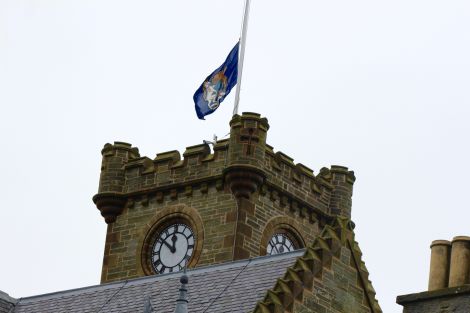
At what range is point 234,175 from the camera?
72.3 metres

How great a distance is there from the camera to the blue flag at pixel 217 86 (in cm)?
7575

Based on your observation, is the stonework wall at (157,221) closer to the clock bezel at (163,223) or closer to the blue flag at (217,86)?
the clock bezel at (163,223)

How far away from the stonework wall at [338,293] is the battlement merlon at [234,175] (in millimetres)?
22928

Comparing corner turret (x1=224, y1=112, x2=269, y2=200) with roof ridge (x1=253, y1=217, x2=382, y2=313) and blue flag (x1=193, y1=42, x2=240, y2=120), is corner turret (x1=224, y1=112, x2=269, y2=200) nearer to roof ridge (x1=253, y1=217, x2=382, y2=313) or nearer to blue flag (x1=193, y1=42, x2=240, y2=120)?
blue flag (x1=193, y1=42, x2=240, y2=120)

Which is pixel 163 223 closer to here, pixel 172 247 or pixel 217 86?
pixel 172 247

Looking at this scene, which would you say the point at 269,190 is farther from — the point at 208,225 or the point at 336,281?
the point at 336,281

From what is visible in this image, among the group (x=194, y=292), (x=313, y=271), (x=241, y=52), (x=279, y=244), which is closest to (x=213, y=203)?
(x=279, y=244)

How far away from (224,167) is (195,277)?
809 inches

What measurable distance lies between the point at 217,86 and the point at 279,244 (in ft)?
21.2

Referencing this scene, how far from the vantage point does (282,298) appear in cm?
4753

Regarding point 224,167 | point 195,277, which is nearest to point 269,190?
point 224,167

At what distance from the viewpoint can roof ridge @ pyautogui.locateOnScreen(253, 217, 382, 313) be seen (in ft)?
156

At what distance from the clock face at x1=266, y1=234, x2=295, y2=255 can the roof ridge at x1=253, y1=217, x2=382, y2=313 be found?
22723 mm

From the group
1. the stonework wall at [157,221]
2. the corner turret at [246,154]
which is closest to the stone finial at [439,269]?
the stonework wall at [157,221]
